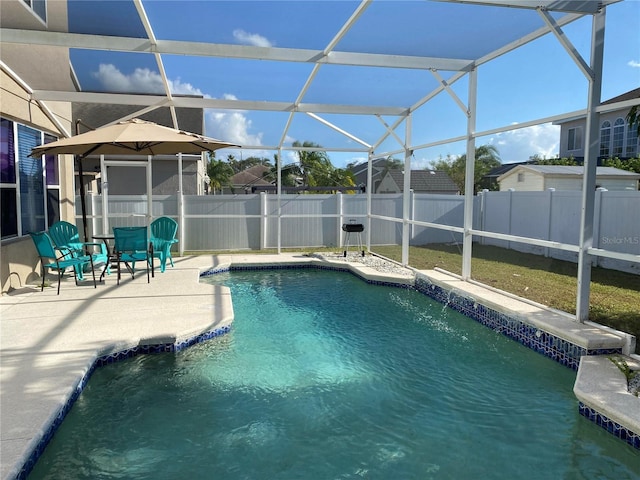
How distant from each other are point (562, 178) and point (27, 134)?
14205mm

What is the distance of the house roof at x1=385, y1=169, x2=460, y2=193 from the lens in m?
27.8

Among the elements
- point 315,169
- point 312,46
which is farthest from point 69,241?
point 315,169

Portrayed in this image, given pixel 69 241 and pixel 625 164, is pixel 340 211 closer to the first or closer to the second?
pixel 69 241

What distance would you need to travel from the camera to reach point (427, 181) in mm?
28562

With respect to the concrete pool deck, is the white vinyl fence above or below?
above

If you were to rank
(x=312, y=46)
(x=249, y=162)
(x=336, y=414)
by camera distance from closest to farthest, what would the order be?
(x=336, y=414)
(x=312, y=46)
(x=249, y=162)

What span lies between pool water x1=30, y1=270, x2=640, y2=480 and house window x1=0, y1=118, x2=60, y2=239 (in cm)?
381

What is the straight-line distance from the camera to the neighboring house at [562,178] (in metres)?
12.7

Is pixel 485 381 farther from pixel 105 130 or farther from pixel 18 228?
pixel 18 228

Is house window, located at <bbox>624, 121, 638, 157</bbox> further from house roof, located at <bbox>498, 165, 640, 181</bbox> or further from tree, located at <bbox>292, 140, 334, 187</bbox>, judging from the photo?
tree, located at <bbox>292, 140, 334, 187</bbox>

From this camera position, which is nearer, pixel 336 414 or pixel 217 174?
pixel 336 414

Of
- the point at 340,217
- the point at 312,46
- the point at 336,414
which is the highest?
the point at 312,46

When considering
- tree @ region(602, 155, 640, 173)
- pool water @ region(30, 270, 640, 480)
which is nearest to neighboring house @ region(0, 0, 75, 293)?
pool water @ region(30, 270, 640, 480)

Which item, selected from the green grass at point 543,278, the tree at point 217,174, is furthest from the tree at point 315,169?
the green grass at point 543,278
